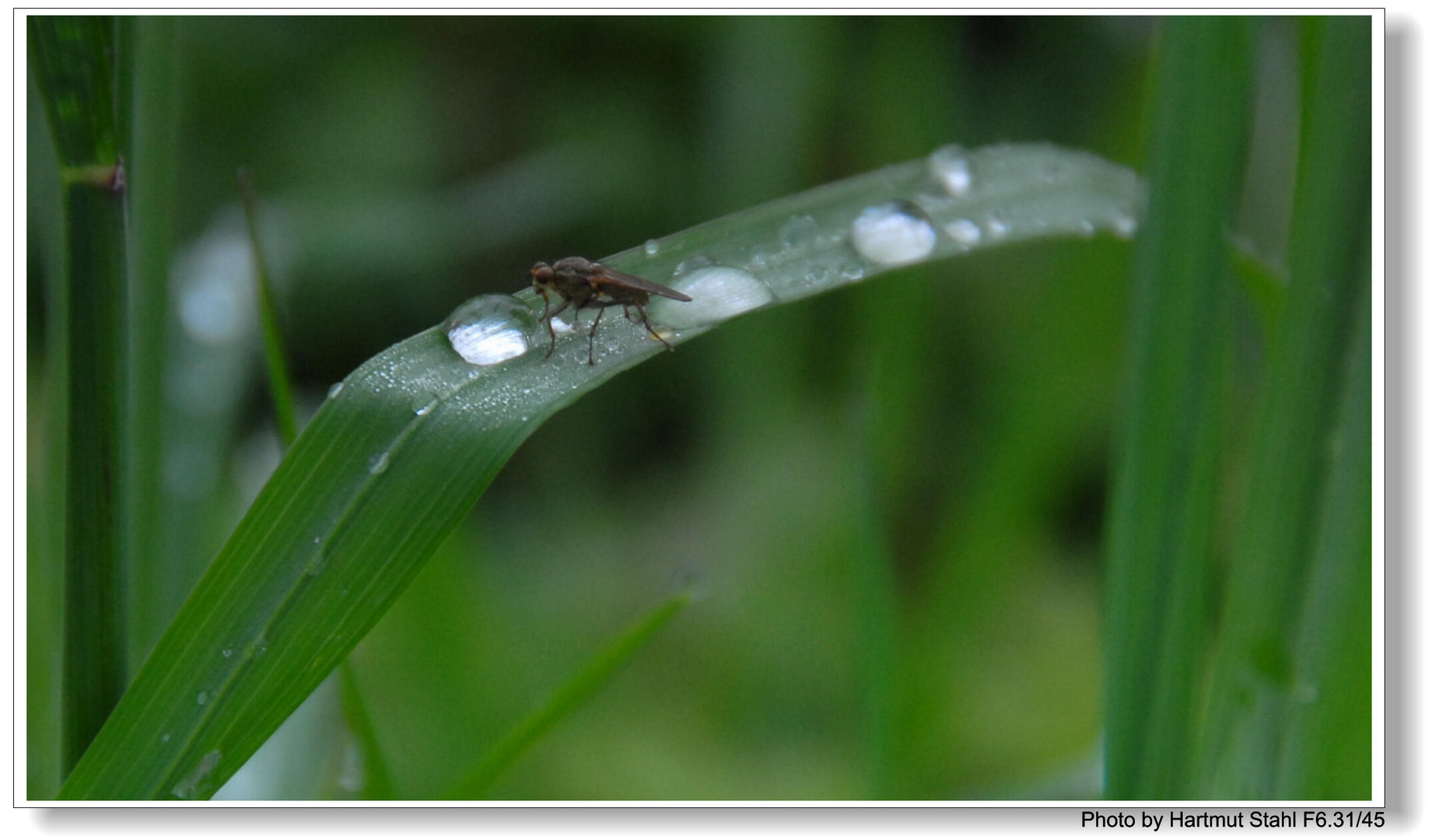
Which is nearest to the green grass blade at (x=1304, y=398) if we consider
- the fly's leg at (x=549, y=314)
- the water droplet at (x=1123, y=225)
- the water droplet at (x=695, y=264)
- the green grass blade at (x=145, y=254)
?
the water droplet at (x=1123, y=225)

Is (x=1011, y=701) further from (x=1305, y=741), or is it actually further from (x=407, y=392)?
(x=407, y=392)

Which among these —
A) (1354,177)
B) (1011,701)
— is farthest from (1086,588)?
(1354,177)

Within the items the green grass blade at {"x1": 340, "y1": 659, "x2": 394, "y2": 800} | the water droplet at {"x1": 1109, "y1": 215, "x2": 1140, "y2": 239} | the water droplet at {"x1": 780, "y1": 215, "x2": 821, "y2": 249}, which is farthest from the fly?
the water droplet at {"x1": 1109, "y1": 215, "x2": 1140, "y2": 239}

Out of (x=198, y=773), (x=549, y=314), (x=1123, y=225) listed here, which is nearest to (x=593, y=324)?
(x=549, y=314)

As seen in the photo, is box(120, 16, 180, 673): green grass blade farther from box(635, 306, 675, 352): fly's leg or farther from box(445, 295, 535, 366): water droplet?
box(635, 306, 675, 352): fly's leg

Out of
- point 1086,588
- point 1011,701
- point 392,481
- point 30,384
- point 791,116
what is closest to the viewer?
point 392,481

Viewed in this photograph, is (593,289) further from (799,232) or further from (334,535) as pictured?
(334,535)
